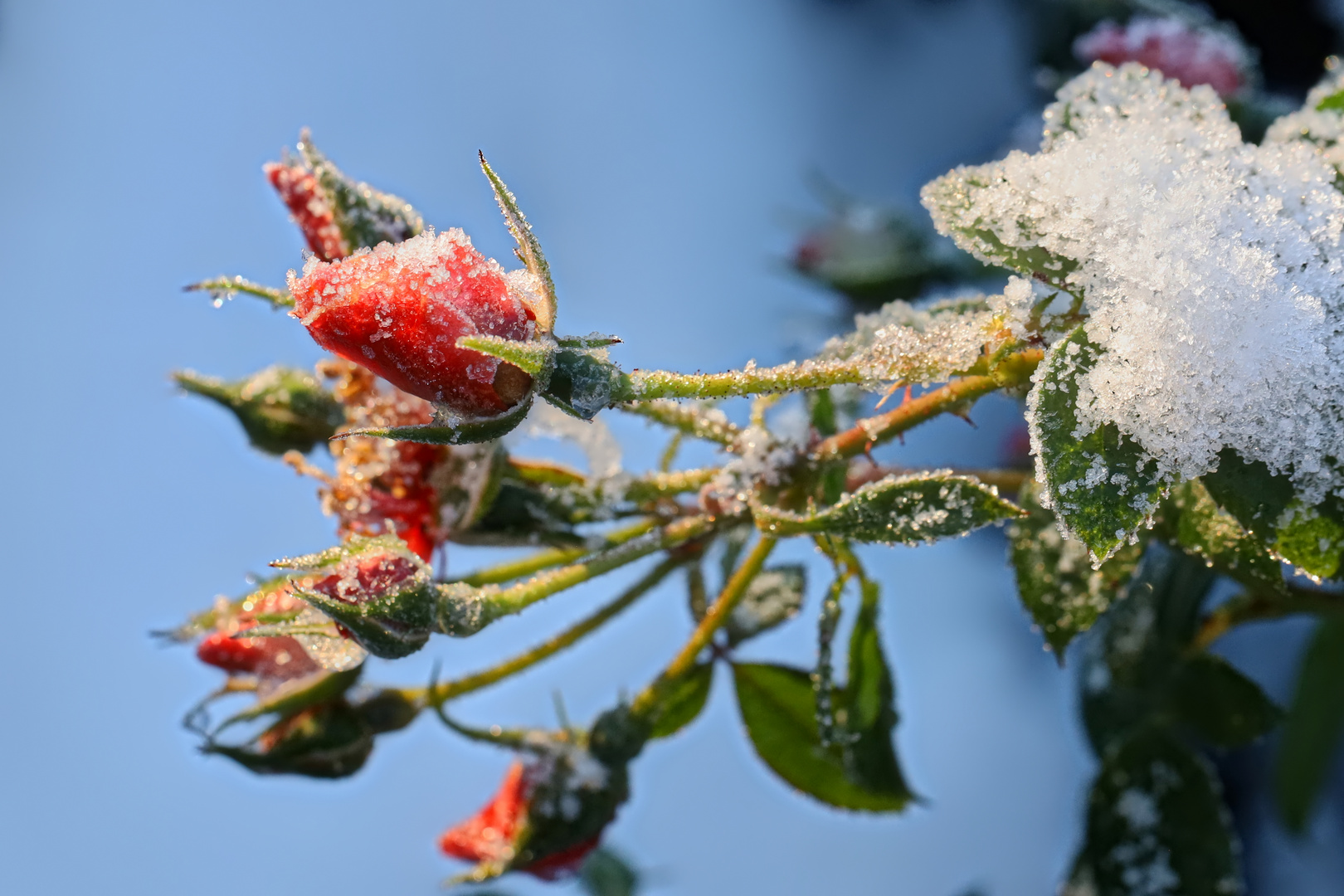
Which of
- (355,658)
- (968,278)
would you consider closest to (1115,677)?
(968,278)

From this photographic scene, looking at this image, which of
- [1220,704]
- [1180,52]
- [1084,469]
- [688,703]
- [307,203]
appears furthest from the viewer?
[1180,52]

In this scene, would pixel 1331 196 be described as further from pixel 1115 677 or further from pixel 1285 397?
pixel 1115 677

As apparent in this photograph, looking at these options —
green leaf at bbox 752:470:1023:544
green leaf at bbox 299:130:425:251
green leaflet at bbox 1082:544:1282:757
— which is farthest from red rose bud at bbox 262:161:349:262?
green leaflet at bbox 1082:544:1282:757

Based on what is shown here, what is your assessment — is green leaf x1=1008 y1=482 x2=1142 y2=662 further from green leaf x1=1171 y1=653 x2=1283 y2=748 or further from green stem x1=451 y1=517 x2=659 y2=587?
green leaf x1=1171 y1=653 x2=1283 y2=748

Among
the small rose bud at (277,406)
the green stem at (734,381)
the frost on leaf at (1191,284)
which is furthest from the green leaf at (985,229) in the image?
the small rose bud at (277,406)

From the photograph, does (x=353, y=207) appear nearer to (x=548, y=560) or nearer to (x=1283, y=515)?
(x=548, y=560)

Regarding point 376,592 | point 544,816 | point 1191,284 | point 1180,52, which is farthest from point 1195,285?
point 1180,52
